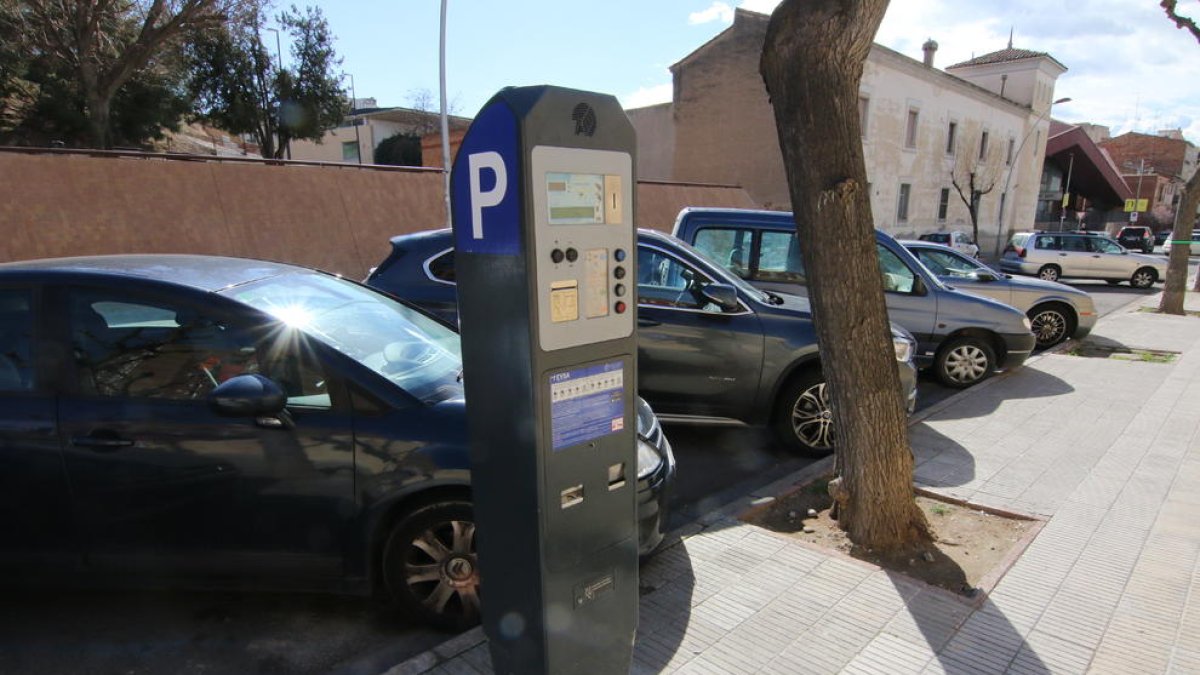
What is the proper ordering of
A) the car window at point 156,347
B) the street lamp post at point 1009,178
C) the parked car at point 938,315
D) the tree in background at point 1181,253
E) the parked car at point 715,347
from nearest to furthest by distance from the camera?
the car window at point 156,347
the parked car at point 715,347
the parked car at point 938,315
the tree in background at point 1181,253
the street lamp post at point 1009,178

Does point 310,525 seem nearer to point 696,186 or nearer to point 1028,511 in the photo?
point 1028,511

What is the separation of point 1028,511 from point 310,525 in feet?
12.6

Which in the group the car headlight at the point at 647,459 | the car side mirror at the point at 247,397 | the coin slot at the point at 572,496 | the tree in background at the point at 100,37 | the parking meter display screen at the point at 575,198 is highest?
the tree in background at the point at 100,37

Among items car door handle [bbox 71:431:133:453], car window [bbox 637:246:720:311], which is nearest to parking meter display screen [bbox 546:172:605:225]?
car door handle [bbox 71:431:133:453]

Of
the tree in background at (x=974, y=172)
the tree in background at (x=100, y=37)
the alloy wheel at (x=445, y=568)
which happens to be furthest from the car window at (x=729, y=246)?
Answer: the tree in background at (x=974, y=172)

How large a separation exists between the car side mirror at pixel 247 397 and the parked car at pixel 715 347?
2.57 meters

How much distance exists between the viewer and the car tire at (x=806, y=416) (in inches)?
202

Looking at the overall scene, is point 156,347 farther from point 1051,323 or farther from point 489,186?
point 1051,323

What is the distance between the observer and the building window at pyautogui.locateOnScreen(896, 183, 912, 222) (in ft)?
99.1

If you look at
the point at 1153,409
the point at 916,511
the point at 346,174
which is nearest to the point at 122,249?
the point at 346,174

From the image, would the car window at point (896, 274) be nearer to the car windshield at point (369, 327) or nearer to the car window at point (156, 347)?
the car windshield at point (369, 327)

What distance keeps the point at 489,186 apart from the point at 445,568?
1814mm

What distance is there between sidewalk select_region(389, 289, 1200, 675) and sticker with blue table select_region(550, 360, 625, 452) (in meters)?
1.20

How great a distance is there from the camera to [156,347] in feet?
9.50
